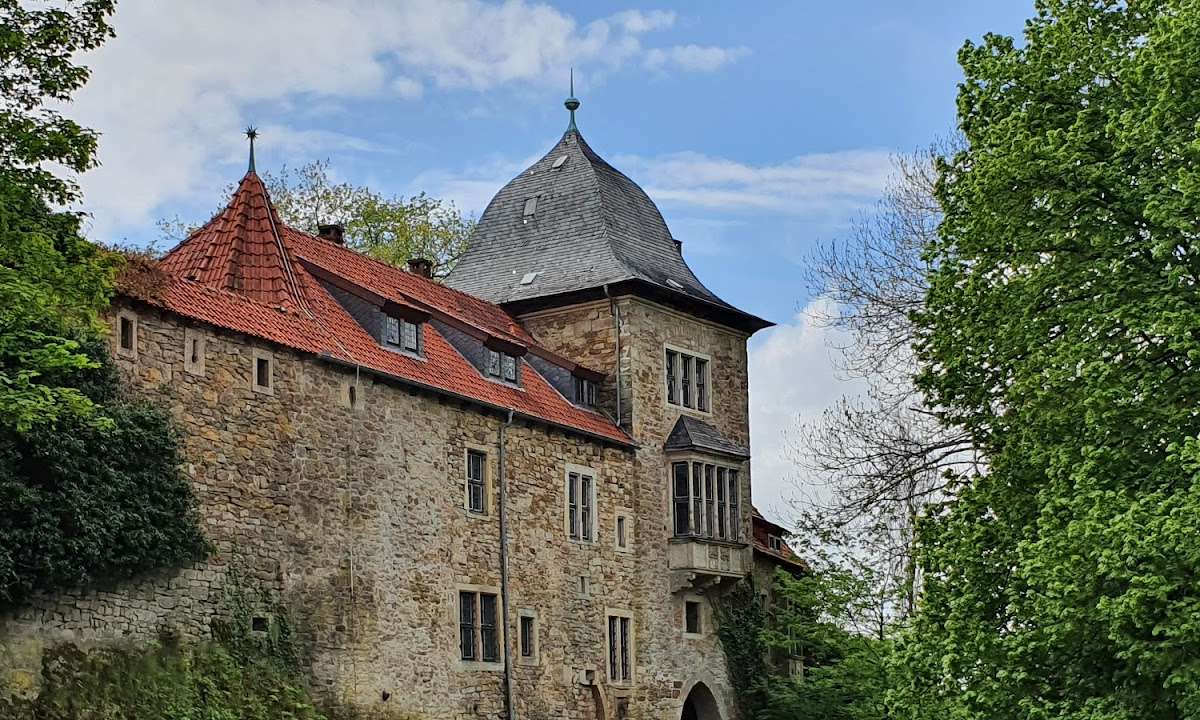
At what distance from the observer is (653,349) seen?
1372 inches

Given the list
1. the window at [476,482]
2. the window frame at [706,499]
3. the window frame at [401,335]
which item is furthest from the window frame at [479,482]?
the window frame at [706,499]

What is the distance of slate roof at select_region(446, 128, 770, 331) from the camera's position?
35344mm

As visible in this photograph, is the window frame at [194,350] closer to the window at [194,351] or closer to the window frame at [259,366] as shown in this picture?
the window at [194,351]

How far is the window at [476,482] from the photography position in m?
29.0

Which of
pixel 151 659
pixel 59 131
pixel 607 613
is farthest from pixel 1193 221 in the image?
pixel 607 613

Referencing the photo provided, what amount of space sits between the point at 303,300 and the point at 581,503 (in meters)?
7.10

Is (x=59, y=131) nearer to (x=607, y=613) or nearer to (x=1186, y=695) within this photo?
(x=1186, y=695)

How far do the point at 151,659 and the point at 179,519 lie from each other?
1.77m

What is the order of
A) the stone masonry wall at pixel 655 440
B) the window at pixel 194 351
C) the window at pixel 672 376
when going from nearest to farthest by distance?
the window at pixel 194 351 → the stone masonry wall at pixel 655 440 → the window at pixel 672 376

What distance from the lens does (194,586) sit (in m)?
23.0

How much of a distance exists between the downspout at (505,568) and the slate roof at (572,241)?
578cm

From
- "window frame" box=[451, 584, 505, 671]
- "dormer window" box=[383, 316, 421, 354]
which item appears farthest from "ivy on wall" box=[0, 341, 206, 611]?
"dormer window" box=[383, 316, 421, 354]

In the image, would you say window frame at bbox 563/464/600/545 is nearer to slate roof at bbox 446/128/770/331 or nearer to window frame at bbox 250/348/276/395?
slate roof at bbox 446/128/770/331

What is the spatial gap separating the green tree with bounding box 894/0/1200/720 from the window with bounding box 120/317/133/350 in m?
9.76
